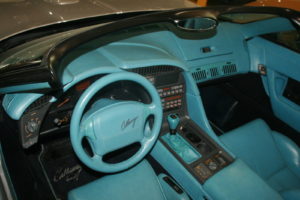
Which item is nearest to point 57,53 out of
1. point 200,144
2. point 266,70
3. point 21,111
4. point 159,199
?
point 21,111

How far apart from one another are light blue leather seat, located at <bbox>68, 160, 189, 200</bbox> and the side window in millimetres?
1586

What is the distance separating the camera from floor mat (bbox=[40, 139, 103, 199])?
1.89 metres

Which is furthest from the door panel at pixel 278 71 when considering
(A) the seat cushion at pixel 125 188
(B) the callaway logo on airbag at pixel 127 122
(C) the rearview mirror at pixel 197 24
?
(B) the callaway logo on airbag at pixel 127 122

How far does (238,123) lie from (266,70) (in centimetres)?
58

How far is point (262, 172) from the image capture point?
1891 millimetres

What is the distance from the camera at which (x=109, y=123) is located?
4.02ft

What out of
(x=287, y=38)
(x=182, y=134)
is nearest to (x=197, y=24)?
(x=182, y=134)

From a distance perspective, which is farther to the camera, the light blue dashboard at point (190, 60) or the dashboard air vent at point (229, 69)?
the dashboard air vent at point (229, 69)

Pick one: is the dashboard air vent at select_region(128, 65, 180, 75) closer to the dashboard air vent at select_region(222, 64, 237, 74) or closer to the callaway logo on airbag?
the callaway logo on airbag

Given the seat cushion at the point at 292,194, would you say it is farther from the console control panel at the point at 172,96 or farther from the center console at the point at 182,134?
the console control panel at the point at 172,96

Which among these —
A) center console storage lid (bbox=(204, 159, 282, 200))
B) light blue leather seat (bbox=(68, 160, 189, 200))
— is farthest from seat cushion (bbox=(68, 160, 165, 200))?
center console storage lid (bbox=(204, 159, 282, 200))

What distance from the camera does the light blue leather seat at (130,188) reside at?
142cm

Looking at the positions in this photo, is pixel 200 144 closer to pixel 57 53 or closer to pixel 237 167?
pixel 237 167

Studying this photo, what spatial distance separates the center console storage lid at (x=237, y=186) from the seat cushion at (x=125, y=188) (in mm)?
296
